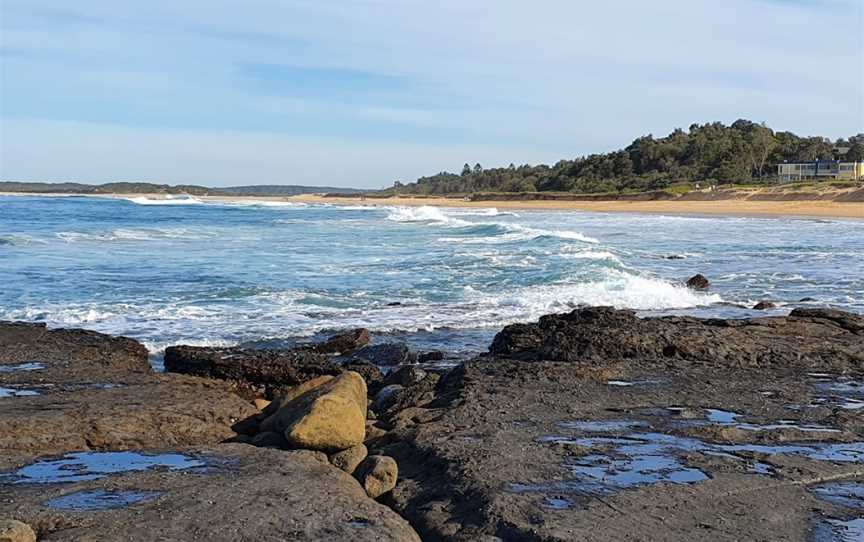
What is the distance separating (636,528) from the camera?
15.7ft

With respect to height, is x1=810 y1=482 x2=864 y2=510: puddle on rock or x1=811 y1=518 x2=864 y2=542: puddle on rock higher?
x1=811 y1=518 x2=864 y2=542: puddle on rock

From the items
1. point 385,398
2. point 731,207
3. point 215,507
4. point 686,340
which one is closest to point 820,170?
point 731,207

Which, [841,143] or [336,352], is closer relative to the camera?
[336,352]

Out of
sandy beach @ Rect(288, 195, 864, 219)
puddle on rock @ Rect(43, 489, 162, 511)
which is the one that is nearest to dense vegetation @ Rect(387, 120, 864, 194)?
sandy beach @ Rect(288, 195, 864, 219)

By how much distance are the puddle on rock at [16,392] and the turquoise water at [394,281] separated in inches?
177

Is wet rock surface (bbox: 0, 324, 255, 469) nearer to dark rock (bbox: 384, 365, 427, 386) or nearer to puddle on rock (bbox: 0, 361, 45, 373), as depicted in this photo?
puddle on rock (bbox: 0, 361, 45, 373)

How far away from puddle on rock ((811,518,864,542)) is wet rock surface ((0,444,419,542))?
A: 85.5 inches

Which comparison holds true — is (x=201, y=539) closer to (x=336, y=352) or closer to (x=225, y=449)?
(x=225, y=449)

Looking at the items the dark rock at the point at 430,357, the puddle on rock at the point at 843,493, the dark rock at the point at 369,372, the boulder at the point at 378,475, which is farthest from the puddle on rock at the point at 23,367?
the puddle on rock at the point at 843,493

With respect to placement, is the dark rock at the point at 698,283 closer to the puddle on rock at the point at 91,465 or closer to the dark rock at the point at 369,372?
the dark rock at the point at 369,372

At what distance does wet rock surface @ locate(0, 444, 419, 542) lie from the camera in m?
4.58

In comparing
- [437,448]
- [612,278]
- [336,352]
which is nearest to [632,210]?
[612,278]

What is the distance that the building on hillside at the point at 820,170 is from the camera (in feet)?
278

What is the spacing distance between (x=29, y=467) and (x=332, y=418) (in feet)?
6.54
